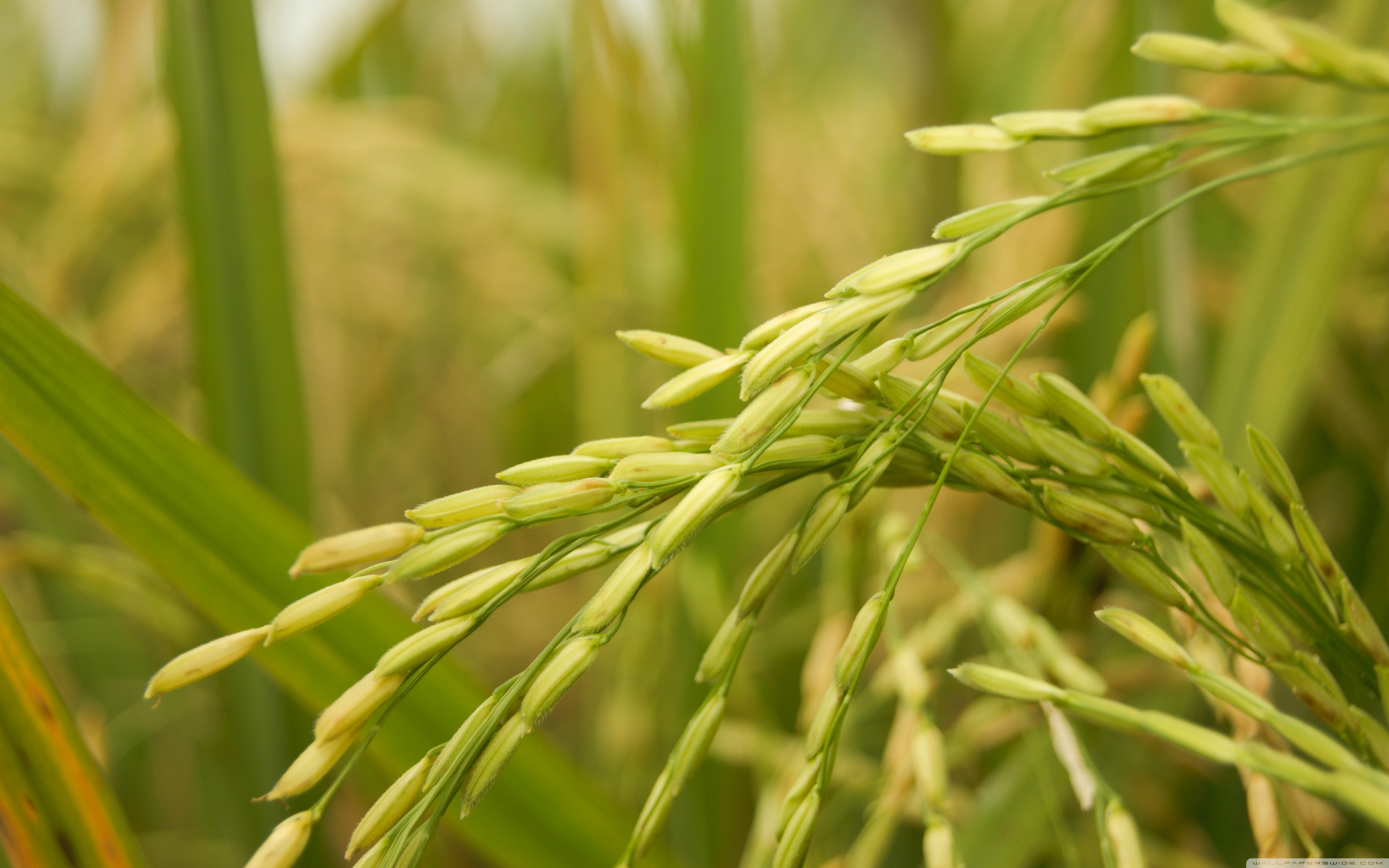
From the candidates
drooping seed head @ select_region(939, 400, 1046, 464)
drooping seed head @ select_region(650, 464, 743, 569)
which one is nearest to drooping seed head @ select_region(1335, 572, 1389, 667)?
drooping seed head @ select_region(939, 400, 1046, 464)

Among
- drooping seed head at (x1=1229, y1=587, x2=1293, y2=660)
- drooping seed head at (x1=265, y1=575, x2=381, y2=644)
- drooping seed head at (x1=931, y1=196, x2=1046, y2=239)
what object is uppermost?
drooping seed head at (x1=931, y1=196, x2=1046, y2=239)

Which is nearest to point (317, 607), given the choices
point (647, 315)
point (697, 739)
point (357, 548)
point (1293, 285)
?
point (357, 548)

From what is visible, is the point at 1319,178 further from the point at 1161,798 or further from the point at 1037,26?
the point at 1037,26

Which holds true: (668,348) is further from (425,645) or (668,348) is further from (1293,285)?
(1293,285)

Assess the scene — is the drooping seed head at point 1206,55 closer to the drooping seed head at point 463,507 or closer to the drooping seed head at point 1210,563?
the drooping seed head at point 1210,563

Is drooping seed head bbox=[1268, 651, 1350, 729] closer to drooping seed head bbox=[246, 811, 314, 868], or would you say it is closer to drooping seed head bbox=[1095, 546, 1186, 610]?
drooping seed head bbox=[1095, 546, 1186, 610]

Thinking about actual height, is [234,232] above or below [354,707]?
above

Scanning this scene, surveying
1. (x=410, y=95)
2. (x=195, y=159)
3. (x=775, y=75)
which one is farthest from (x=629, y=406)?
(x=410, y=95)
